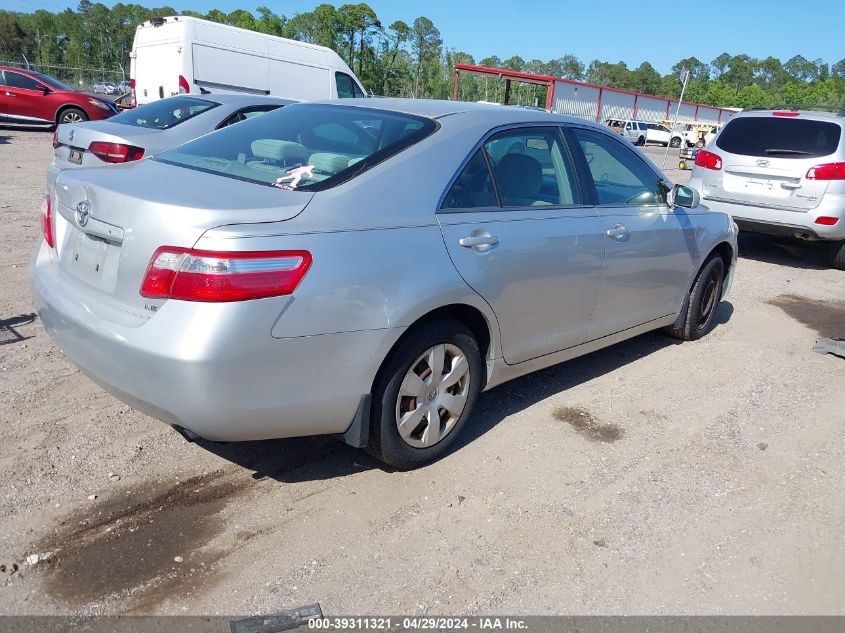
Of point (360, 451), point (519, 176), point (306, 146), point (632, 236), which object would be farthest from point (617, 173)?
point (360, 451)

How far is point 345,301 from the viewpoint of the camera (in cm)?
269

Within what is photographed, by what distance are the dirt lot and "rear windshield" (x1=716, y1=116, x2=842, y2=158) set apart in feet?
15.7

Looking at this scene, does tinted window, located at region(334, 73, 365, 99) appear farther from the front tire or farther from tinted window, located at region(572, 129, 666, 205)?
the front tire

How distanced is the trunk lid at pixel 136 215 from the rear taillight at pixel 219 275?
4 centimetres

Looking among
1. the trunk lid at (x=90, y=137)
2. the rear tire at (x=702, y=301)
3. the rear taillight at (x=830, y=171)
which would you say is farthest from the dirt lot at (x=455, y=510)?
the rear taillight at (x=830, y=171)

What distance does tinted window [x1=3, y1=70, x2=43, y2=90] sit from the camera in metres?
17.5

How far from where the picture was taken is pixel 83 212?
286 cm

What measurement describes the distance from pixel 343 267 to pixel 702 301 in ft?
12.1

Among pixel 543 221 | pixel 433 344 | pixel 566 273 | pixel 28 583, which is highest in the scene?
pixel 543 221

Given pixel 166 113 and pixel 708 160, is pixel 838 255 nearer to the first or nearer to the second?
pixel 708 160

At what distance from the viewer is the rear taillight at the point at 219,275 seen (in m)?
2.45

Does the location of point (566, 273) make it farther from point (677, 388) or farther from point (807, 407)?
point (807, 407)

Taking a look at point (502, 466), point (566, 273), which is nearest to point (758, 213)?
point (566, 273)

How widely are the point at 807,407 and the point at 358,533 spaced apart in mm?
3156
